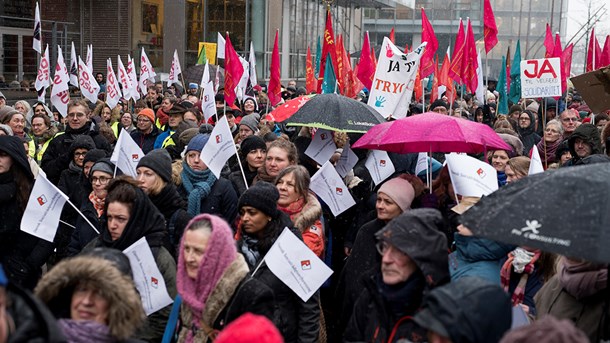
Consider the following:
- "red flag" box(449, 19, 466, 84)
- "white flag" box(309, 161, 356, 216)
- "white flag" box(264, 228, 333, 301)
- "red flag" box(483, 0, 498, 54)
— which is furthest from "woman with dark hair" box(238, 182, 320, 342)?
"red flag" box(449, 19, 466, 84)

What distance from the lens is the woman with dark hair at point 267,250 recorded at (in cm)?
518

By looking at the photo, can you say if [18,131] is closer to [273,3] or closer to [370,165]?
[370,165]

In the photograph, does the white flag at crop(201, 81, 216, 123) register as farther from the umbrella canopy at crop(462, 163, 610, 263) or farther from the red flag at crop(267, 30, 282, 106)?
the umbrella canopy at crop(462, 163, 610, 263)

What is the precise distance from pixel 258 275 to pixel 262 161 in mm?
2838

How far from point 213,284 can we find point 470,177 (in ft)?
7.80

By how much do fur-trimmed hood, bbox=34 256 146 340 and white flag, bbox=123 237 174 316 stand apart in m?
0.99

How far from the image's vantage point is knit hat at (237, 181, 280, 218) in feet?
17.5

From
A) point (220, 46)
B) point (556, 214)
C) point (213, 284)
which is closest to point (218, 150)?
point (213, 284)

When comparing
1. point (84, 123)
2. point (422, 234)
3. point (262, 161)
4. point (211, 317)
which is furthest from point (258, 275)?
point (84, 123)

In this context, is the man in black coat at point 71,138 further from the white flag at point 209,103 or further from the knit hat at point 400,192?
the knit hat at point 400,192

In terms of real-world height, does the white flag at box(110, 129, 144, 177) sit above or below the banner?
below

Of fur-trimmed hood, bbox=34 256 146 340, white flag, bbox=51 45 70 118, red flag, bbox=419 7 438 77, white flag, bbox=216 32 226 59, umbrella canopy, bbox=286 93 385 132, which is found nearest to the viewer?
fur-trimmed hood, bbox=34 256 146 340

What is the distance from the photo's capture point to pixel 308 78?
18.2 m

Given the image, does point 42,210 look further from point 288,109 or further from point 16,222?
point 288,109
